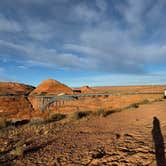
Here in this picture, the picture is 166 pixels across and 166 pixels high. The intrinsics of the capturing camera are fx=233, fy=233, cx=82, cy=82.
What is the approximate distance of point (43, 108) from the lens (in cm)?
4544

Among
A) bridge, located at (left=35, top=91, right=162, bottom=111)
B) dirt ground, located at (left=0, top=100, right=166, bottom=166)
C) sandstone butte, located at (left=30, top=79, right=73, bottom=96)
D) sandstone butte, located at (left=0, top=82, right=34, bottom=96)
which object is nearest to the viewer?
dirt ground, located at (left=0, top=100, right=166, bottom=166)

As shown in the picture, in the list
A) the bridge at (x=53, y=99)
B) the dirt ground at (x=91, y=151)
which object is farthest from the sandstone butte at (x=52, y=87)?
the dirt ground at (x=91, y=151)

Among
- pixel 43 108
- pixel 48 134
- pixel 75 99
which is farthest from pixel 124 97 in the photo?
pixel 48 134

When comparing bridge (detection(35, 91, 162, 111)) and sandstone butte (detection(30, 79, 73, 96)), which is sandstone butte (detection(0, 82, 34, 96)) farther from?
bridge (detection(35, 91, 162, 111))

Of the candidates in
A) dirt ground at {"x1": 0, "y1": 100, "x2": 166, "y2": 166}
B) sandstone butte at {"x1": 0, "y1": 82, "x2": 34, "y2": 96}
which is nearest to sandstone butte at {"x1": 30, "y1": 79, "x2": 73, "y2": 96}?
sandstone butte at {"x1": 0, "y1": 82, "x2": 34, "y2": 96}

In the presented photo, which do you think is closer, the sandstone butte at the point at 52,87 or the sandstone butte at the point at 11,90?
the sandstone butte at the point at 11,90

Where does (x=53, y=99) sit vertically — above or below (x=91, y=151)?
above

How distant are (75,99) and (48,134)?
135 ft

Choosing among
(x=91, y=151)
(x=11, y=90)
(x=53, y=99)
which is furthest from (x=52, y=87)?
(x=91, y=151)

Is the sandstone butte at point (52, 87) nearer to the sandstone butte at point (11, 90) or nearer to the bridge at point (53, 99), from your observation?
the sandstone butte at point (11, 90)

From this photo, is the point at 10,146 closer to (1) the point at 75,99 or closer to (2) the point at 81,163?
(2) the point at 81,163

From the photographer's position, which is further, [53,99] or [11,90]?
[11,90]

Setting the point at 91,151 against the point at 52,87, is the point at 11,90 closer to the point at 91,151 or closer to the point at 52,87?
the point at 52,87

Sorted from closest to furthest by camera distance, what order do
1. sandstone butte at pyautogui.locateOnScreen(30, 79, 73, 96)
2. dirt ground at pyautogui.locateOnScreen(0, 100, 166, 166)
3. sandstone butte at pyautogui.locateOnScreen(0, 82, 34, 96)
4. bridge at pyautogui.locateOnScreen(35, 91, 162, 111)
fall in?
dirt ground at pyautogui.locateOnScreen(0, 100, 166, 166) → bridge at pyautogui.locateOnScreen(35, 91, 162, 111) → sandstone butte at pyautogui.locateOnScreen(0, 82, 34, 96) → sandstone butte at pyautogui.locateOnScreen(30, 79, 73, 96)
